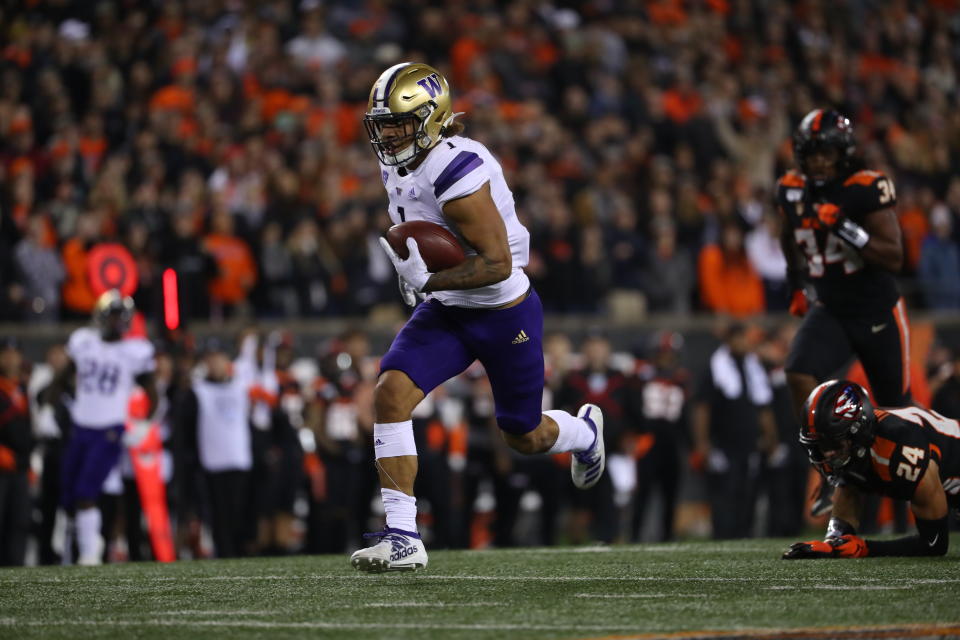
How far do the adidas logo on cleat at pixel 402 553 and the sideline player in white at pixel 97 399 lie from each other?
201 inches

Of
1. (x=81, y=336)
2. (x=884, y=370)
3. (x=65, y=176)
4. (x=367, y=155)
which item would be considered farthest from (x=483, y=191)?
(x=367, y=155)

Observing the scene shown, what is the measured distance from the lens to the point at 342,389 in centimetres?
1170

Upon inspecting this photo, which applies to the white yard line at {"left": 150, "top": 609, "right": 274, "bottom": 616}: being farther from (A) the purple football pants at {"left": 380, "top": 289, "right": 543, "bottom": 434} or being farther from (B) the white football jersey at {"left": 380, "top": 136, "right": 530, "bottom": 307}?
(B) the white football jersey at {"left": 380, "top": 136, "right": 530, "bottom": 307}

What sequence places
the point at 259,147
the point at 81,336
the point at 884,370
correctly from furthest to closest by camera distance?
1. the point at 259,147
2. the point at 81,336
3. the point at 884,370

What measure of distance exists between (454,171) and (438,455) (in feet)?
21.0

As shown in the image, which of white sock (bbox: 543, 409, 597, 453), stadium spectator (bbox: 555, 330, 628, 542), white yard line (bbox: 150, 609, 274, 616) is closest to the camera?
white yard line (bbox: 150, 609, 274, 616)

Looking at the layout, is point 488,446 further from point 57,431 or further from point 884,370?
point 884,370

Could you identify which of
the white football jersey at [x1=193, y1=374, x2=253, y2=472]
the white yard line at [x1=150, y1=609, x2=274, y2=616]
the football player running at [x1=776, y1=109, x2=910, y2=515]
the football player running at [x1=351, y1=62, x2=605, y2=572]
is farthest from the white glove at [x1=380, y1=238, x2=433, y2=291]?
the white football jersey at [x1=193, y1=374, x2=253, y2=472]

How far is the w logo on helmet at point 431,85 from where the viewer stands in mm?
5871

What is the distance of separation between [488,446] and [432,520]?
0.73 metres

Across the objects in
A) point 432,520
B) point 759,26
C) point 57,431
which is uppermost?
point 759,26

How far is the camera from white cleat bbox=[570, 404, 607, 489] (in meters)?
6.70

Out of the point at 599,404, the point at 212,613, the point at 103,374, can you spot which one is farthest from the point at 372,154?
the point at 212,613

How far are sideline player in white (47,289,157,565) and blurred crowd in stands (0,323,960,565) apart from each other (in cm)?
31
